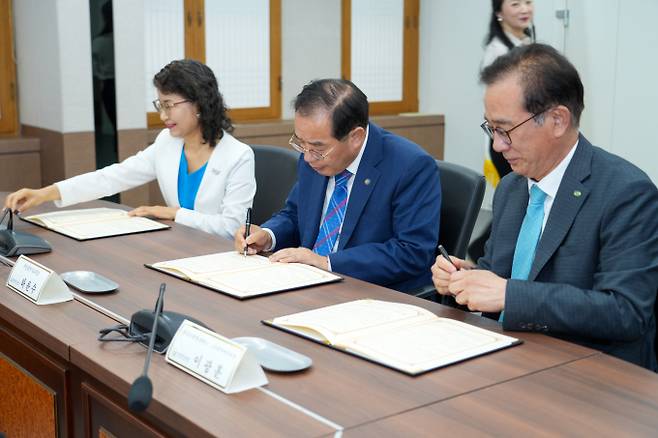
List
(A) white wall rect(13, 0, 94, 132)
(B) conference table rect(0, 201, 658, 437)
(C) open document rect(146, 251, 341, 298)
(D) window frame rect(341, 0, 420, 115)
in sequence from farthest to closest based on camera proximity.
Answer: (D) window frame rect(341, 0, 420, 115) → (A) white wall rect(13, 0, 94, 132) → (C) open document rect(146, 251, 341, 298) → (B) conference table rect(0, 201, 658, 437)

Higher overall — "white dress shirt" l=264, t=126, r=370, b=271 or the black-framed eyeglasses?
"white dress shirt" l=264, t=126, r=370, b=271

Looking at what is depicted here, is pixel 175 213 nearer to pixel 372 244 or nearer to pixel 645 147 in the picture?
pixel 372 244

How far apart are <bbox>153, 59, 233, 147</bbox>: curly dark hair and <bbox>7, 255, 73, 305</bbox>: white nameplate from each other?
1.15 m

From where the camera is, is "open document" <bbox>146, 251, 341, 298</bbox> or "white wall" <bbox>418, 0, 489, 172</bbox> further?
"white wall" <bbox>418, 0, 489, 172</bbox>

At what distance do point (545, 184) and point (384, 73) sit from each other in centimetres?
460

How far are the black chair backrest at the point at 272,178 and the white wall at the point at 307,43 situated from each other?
2.69m

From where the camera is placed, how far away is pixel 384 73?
638 cm

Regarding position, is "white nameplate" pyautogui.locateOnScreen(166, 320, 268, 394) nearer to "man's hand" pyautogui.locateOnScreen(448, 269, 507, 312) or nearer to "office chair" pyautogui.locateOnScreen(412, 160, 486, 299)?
"man's hand" pyautogui.locateOnScreen(448, 269, 507, 312)

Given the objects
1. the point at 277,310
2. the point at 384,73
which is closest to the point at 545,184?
the point at 277,310

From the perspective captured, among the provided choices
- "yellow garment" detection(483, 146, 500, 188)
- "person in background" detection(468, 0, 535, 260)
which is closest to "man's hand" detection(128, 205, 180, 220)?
"person in background" detection(468, 0, 535, 260)

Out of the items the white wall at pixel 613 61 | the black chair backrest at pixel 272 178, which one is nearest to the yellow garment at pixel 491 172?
the white wall at pixel 613 61

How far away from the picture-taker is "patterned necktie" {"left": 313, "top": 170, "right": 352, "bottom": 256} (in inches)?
100

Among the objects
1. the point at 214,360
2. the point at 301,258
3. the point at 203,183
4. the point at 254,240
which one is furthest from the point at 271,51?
the point at 214,360

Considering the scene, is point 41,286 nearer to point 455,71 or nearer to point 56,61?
point 56,61
